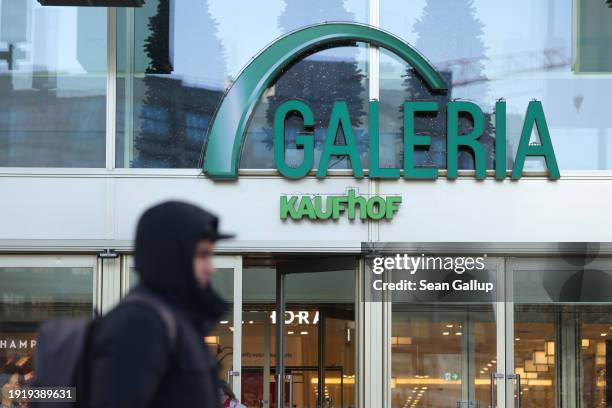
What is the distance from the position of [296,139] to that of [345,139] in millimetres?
510

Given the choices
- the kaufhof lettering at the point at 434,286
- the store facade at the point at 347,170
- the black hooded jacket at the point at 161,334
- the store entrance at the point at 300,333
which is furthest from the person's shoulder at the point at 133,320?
the store entrance at the point at 300,333

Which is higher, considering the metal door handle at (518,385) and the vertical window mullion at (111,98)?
the vertical window mullion at (111,98)

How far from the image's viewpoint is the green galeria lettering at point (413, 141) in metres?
12.0

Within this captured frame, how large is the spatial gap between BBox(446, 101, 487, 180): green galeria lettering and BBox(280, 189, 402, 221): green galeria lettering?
76cm

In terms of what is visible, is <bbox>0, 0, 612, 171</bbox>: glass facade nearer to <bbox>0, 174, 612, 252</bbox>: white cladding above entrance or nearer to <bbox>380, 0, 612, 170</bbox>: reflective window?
<bbox>380, 0, 612, 170</bbox>: reflective window

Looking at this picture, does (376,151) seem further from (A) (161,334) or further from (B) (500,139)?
(A) (161,334)

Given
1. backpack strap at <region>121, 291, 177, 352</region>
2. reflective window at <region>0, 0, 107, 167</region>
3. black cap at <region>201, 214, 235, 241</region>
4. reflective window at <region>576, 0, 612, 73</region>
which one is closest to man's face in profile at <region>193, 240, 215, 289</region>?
black cap at <region>201, 214, 235, 241</region>

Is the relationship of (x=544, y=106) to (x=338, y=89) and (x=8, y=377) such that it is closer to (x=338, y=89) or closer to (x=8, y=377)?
(x=338, y=89)

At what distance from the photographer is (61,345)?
9.64ft

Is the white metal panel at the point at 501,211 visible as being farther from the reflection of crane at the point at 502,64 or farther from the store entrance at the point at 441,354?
the reflection of crane at the point at 502,64

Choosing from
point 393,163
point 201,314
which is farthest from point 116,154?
point 201,314

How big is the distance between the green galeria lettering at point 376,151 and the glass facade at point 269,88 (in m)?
0.11

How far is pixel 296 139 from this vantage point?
12133 millimetres

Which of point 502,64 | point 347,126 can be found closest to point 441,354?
point 347,126
